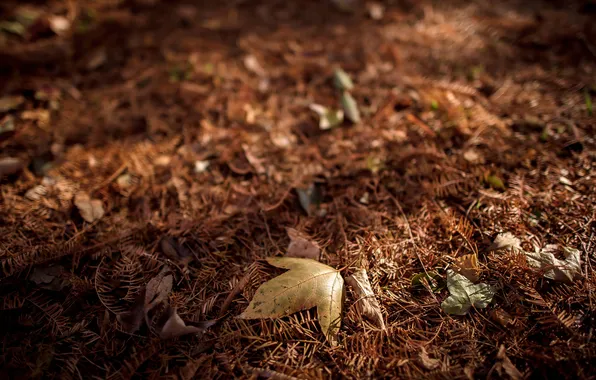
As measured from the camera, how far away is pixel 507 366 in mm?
968

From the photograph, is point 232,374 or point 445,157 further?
point 445,157

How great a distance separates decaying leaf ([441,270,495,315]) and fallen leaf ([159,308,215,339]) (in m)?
0.79

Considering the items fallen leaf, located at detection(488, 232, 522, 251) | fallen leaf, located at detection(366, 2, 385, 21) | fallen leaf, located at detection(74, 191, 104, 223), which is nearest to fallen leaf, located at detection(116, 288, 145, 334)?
fallen leaf, located at detection(74, 191, 104, 223)

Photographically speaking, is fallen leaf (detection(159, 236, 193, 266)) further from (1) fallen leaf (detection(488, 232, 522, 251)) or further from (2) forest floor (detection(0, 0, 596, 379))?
(1) fallen leaf (detection(488, 232, 522, 251))

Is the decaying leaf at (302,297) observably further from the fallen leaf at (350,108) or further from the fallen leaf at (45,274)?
the fallen leaf at (350,108)

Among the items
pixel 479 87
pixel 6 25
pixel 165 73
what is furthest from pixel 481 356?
pixel 6 25

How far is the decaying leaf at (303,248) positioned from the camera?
49.9 inches

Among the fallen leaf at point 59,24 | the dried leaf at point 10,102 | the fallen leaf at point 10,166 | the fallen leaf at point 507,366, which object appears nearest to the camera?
the fallen leaf at point 507,366

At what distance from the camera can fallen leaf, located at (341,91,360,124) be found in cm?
177

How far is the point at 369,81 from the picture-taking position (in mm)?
1988

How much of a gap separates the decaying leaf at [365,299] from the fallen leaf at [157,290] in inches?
24.5

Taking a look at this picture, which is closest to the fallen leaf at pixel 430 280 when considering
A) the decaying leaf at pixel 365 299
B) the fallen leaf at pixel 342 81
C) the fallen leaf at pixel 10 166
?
the decaying leaf at pixel 365 299

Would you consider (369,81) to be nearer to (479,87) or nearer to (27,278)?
(479,87)

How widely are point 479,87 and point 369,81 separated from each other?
59cm
